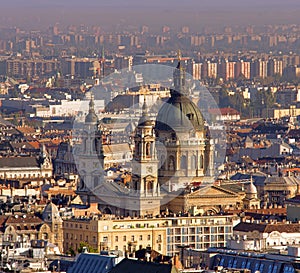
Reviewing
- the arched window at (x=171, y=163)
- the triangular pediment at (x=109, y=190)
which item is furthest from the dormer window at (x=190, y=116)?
the triangular pediment at (x=109, y=190)

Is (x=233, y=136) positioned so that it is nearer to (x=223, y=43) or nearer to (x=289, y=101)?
(x=289, y=101)

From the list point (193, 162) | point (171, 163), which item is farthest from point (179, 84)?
point (171, 163)

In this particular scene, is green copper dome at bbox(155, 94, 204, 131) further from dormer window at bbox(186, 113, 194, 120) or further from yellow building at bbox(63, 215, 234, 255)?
yellow building at bbox(63, 215, 234, 255)

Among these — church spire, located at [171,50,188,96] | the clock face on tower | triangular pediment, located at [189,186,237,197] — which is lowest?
triangular pediment, located at [189,186,237,197]

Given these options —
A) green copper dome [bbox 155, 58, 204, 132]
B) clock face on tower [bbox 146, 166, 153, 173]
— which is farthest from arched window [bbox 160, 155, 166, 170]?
clock face on tower [bbox 146, 166, 153, 173]

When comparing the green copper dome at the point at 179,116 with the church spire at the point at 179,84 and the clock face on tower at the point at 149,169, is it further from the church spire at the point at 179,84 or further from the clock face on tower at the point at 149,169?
the clock face on tower at the point at 149,169

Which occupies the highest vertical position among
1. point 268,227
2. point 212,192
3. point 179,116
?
point 179,116

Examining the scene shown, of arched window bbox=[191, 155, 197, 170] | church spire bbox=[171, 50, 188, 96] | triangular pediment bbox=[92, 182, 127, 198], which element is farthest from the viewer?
church spire bbox=[171, 50, 188, 96]

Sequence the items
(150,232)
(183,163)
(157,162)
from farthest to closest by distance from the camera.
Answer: (183,163) < (157,162) < (150,232)

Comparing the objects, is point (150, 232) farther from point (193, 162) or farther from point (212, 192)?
point (193, 162)

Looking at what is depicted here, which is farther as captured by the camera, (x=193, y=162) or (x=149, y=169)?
(x=193, y=162)
